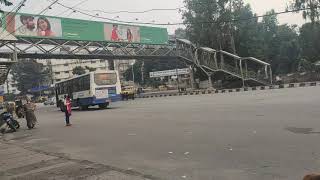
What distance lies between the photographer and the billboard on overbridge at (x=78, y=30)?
41875 millimetres

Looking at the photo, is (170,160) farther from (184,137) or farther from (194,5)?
(194,5)

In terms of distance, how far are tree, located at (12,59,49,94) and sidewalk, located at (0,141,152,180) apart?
117870mm

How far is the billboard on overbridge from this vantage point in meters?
41.9

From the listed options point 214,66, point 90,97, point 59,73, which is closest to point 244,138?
point 90,97

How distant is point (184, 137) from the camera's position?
481 inches

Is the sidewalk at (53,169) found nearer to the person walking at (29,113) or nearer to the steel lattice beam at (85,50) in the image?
the person walking at (29,113)

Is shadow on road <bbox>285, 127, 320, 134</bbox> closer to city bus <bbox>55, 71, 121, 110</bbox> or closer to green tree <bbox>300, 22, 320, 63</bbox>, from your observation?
city bus <bbox>55, 71, 121, 110</bbox>

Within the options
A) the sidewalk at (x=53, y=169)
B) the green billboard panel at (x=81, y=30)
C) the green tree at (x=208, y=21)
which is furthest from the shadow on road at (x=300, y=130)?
the green tree at (x=208, y=21)

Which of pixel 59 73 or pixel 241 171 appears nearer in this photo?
pixel 241 171

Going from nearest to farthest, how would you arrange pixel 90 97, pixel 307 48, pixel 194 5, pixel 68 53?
pixel 90 97 → pixel 68 53 → pixel 194 5 → pixel 307 48

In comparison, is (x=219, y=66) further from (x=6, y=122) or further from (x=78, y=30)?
(x=6, y=122)

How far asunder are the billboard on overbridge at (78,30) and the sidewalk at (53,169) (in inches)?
1092

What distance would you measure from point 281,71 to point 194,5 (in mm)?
19293

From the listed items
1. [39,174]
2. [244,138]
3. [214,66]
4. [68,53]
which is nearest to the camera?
[39,174]
